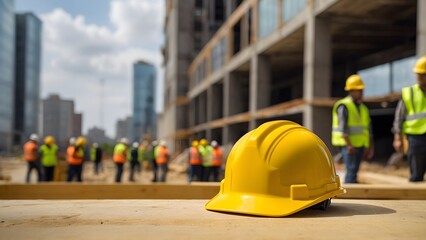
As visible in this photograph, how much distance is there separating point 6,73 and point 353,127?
84196mm

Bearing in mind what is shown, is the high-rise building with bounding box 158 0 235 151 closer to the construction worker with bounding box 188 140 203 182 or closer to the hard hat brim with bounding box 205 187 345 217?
the construction worker with bounding box 188 140 203 182

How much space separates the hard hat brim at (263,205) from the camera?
3.10 m

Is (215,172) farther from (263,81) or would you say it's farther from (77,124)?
(77,124)

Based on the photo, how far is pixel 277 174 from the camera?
3.21 meters

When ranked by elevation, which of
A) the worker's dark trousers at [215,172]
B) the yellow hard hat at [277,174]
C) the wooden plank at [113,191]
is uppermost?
the yellow hard hat at [277,174]

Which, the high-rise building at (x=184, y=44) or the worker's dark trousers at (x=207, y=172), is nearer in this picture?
the worker's dark trousers at (x=207, y=172)

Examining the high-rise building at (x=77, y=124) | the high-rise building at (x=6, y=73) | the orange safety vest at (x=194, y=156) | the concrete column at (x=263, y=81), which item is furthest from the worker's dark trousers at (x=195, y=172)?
the high-rise building at (x=6, y=73)

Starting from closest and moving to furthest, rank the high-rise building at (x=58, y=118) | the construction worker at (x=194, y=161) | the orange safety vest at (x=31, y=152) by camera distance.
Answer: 1. the orange safety vest at (x=31, y=152)
2. the construction worker at (x=194, y=161)
3. the high-rise building at (x=58, y=118)

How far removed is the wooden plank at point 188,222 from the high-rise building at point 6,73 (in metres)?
79.4

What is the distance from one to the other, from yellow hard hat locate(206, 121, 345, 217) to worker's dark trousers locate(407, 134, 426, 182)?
104 inches

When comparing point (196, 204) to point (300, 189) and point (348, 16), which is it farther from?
point (348, 16)

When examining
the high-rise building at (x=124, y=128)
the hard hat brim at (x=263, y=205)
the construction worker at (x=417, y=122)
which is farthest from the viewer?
the high-rise building at (x=124, y=128)

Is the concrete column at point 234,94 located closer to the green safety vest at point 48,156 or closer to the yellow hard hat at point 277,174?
the green safety vest at point 48,156

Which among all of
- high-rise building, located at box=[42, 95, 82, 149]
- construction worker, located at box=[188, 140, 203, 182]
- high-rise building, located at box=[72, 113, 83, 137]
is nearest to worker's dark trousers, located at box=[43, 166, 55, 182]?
construction worker, located at box=[188, 140, 203, 182]
